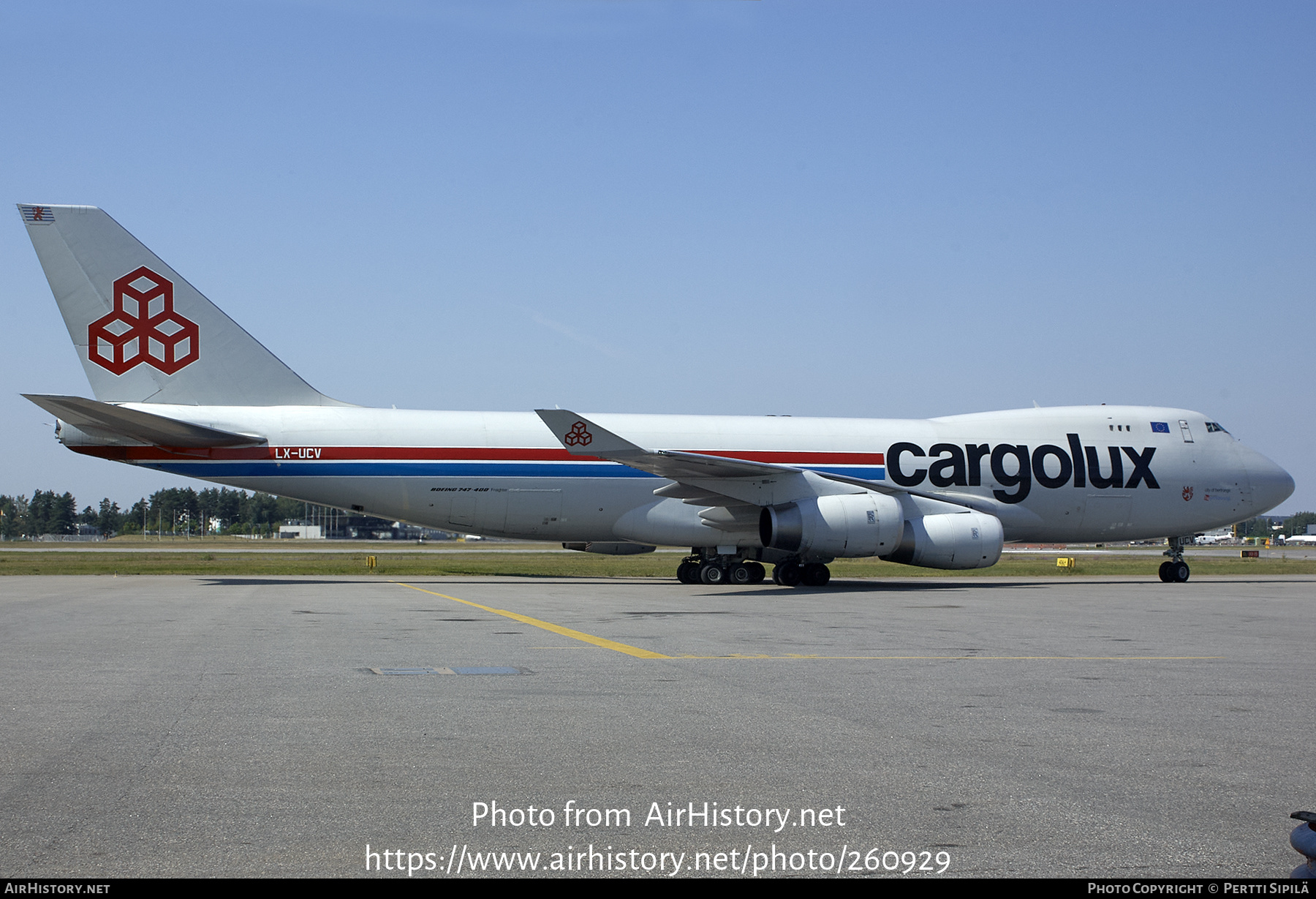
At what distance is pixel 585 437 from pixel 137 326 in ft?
37.4

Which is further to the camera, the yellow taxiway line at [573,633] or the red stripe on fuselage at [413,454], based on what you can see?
the red stripe on fuselage at [413,454]

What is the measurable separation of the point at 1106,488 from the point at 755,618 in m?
16.1

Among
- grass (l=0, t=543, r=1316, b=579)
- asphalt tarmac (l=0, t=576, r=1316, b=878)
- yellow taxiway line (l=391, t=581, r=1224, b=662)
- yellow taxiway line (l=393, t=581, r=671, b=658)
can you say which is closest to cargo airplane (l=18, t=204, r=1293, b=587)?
yellow taxiway line (l=393, t=581, r=671, b=658)

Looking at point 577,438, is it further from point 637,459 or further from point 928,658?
point 928,658

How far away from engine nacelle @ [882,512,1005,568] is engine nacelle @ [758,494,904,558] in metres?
0.56

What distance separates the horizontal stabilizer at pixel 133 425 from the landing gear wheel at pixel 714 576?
36.5ft

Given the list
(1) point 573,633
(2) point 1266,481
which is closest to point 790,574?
(1) point 573,633

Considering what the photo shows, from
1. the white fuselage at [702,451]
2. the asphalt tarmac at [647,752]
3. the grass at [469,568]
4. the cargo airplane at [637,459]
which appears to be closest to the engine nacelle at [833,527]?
the cargo airplane at [637,459]

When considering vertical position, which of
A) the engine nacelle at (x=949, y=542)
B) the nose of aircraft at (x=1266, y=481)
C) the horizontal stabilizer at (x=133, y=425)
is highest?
the horizontal stabilizer at (x=133, y=425)

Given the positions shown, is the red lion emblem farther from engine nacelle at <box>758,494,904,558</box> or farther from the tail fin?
the tail fin

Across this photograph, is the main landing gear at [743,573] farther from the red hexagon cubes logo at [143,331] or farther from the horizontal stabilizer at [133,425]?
the red hexagon cubes logo at [143,331]

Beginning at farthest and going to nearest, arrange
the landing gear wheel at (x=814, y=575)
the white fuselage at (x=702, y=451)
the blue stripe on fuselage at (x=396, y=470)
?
the landing gear wheel at (x=814, y=575) → the white fuselage at (x=702, y=451) → the blue stripe on fuselage at (x=396, y=470)

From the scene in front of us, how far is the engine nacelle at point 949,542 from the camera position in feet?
80.9
